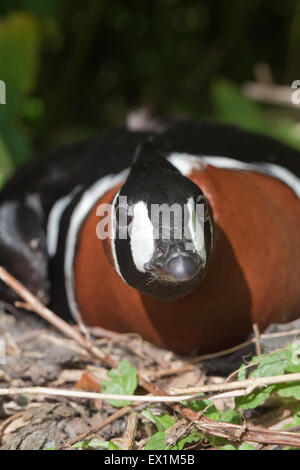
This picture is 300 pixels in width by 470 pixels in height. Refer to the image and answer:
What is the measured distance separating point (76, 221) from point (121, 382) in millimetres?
586

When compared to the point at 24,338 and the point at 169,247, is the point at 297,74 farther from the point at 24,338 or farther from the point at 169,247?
the point at 169,247

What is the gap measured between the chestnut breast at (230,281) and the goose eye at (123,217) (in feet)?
0.53

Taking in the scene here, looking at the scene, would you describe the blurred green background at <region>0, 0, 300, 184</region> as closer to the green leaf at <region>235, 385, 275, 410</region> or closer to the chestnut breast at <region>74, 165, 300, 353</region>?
the chestnut breast at <region>74, 165, 300, 353</region>

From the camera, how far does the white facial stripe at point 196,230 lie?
1287 millimetres

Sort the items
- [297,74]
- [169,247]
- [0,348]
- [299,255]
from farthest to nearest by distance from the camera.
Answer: [297,74] < [0,348] < [299,255] < [169,247]

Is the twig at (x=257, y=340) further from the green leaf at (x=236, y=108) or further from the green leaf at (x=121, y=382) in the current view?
the green leaf at (x=236, y=108)

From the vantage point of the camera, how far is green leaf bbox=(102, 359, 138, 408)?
Answer: 141cm

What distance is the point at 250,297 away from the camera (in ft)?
5.11

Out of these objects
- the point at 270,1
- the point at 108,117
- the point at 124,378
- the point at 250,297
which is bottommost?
the point at 124,378

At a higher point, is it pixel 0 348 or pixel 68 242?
pixel 68 242

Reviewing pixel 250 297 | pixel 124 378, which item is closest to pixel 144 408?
pixel 124 378

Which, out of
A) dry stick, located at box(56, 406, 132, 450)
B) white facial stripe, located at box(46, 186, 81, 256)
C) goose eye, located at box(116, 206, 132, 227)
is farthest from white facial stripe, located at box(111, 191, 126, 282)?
white facial stripe, located at box(46, 186, 81, 256)

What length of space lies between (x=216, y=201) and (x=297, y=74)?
2390mm

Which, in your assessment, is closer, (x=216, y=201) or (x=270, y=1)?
(x=216, y=201)
